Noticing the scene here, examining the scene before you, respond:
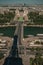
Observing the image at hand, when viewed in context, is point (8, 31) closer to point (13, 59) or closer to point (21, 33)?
point (21, 33)

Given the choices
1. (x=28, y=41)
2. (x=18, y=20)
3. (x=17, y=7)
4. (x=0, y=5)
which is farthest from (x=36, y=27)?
(x=0, y=5)

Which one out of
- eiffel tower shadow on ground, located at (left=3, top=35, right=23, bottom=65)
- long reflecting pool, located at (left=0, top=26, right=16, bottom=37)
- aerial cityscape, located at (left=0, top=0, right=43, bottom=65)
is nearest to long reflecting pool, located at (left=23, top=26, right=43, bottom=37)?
aerial cityscape, located at (left=0, top=0, right=43, bottom=65)

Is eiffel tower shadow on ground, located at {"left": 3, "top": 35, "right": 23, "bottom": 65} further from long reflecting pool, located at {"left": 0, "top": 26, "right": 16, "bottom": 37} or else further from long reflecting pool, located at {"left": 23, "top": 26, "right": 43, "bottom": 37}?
long reflecting pool, located at {"left": 23, "top": 26, "right": 43, "bottom": 37}

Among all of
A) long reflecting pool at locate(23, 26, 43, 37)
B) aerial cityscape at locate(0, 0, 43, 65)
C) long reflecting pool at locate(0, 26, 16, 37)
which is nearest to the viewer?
aerial cityscape at locate(0, 0, 43, 65)

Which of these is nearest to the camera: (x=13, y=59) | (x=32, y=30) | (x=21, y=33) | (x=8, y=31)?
(x=13, y=59)

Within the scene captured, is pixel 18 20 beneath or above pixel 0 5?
beneath

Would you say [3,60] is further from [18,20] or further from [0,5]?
[0,5]

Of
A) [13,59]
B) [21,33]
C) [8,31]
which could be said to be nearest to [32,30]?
[21,33]

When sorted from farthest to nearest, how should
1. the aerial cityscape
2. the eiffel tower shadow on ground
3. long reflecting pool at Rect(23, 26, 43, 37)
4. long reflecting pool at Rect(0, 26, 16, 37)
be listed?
long reflecting pool at Rect(23, 26, 43, 37) < long reflecting pool at Rect(0, 26, 16, 37) < the aerial cityscape < the eiffel tower shadow on ground
